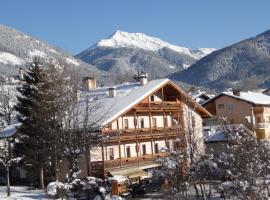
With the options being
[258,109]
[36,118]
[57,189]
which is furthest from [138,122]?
[258,109]

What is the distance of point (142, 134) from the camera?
46.1 meters

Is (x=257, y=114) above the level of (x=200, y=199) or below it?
above

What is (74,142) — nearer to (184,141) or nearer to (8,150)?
(8,150)

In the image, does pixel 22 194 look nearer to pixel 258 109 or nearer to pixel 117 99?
pixel 117 99

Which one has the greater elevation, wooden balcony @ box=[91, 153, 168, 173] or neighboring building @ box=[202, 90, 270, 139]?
neighboring building @ box=[202, 90, 270, 139]

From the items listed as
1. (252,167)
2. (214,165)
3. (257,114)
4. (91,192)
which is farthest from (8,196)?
(257,114)

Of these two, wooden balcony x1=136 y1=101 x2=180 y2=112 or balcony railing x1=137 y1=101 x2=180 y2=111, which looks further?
balcony railing x1=137 y1=101 x2=180 y2=111

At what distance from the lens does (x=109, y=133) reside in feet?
138

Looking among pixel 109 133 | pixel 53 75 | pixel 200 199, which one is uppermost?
pixel 53 75

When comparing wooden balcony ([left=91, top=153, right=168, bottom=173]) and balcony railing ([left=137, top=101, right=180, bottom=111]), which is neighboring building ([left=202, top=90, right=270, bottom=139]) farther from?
wooden balcony ([left=91, top=153, right=168, bottom=173])

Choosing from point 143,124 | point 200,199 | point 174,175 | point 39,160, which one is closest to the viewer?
point 174,175

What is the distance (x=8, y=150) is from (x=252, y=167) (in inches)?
854

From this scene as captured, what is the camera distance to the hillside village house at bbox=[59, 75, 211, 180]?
1661 inches

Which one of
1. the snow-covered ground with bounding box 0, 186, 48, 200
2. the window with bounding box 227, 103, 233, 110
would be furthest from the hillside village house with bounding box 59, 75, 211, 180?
the window with bounding box 227, 103, 233, 110
